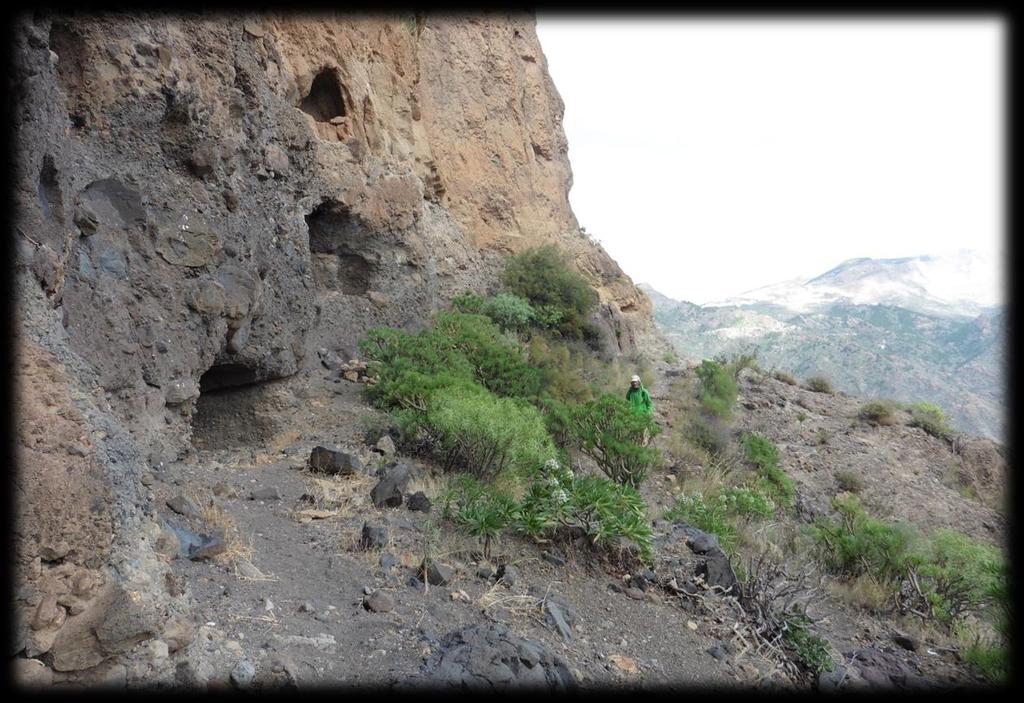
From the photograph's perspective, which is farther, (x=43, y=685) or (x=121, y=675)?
(x=121, y=675)

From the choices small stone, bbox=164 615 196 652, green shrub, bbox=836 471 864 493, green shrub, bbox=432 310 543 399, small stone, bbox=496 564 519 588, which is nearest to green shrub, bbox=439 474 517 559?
small stone, bbox=496 564 519 588

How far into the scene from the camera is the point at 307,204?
8.74 metres

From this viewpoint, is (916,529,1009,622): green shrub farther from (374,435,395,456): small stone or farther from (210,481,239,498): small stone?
(210,481,239,498): small stone

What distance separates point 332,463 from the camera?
6262mm

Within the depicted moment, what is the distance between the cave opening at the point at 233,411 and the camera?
745 centimetres

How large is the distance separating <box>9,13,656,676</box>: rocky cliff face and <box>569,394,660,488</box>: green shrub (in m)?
3.76

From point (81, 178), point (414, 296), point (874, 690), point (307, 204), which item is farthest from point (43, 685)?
point (414, 296)

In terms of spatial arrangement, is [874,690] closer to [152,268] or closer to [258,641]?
[258,641]

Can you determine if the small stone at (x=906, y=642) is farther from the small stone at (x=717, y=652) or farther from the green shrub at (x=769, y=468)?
the green shrub at (x=769, y=468)

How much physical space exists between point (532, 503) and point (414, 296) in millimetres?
7230

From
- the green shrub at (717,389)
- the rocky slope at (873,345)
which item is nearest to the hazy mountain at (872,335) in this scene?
the rocky slope at (873,345)

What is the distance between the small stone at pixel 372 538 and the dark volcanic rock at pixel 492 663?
1273 mm

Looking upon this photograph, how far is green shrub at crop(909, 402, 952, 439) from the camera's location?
1611cm

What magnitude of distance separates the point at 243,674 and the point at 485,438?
3978 millimetres
